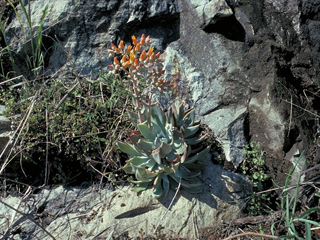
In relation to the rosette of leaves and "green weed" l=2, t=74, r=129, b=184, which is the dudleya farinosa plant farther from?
"green weed" l=2, t=74, r=129, b=184

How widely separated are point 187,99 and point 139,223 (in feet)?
4.55

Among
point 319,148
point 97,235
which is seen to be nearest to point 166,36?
point 319,148

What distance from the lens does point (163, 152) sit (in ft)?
9.05

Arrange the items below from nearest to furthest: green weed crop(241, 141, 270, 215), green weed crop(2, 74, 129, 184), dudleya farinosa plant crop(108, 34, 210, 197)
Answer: dudleya farinosa plant crop(108, 34, 210, 197) → green weed crop(241, 141, 270, 215) → green weed crop(2, 74, 129, 184)

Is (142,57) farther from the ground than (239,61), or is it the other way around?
(142,57)

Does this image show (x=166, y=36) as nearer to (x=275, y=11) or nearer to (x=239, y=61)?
(x=239, y=61)

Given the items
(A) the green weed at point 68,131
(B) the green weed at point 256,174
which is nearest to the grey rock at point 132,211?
(B) the green weed at point 256,174

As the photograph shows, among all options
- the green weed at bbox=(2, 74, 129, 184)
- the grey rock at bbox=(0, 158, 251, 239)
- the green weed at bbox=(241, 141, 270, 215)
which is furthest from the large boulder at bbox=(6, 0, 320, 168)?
the green weed at bbox=(2, 74, 129, 184)

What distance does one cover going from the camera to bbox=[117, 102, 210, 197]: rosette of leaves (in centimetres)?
277

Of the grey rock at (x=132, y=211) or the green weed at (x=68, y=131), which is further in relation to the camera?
the green weed at (x=68, y=131)

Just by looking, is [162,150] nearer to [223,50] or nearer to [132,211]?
[132,211]

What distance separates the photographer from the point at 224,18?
347cm

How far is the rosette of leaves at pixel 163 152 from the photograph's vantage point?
2.77m

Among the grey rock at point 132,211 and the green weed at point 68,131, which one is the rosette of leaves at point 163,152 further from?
the green weed at point 68,131
